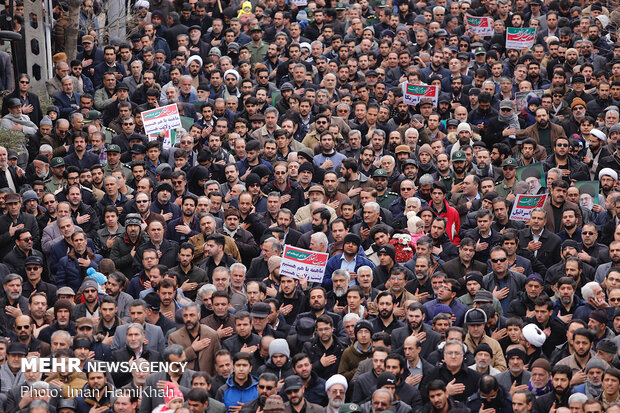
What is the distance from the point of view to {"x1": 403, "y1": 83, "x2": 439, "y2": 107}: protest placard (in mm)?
21969

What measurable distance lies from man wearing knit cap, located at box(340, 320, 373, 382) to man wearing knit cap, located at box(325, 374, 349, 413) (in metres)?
0.72

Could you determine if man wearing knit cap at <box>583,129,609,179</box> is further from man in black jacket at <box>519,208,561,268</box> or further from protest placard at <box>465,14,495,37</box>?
protest placard at <box>465,14,495,37</box>

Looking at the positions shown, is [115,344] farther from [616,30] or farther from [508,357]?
[616,30]

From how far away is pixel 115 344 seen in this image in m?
15.1

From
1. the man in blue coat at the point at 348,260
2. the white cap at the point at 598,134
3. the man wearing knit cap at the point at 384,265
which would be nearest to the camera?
the man wearing knit cap at the point at 384,265

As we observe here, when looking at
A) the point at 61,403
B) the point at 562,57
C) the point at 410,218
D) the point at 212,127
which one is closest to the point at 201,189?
the point at 212,127

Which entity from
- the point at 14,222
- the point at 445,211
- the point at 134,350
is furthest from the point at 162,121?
the point at 134,350

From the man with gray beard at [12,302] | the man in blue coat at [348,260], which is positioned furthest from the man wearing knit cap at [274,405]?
the man with gray beard at [12,302]

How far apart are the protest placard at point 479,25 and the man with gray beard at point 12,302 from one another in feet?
40.8

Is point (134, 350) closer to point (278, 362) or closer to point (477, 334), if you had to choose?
point (278, 362)

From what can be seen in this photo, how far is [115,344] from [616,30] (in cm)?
1429

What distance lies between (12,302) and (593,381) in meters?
7.17

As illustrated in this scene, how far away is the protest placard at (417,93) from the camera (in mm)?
21969

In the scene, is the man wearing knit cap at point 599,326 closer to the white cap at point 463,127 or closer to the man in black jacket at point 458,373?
the man in black jacket at point 458,373
